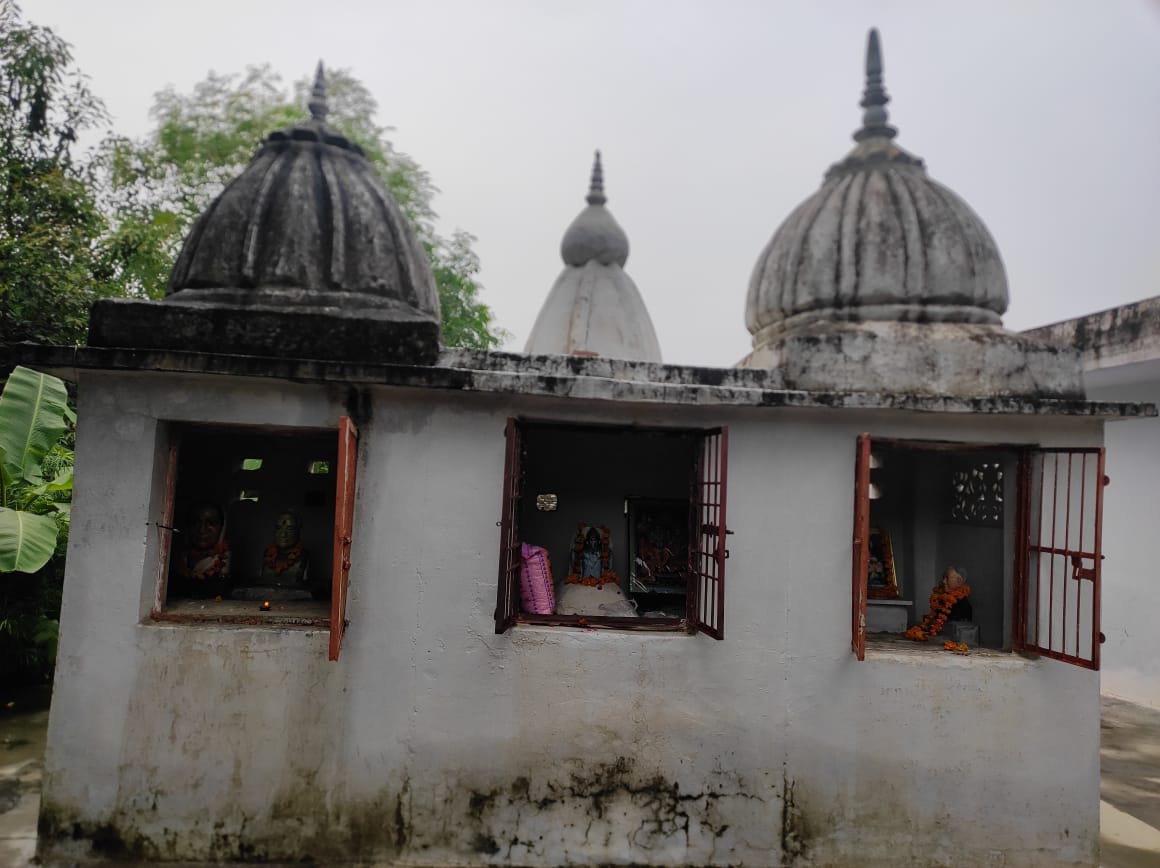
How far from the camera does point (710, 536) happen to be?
503 cm

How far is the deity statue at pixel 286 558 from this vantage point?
639 centimetres

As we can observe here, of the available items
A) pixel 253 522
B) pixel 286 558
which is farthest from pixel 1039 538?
pixel 253 522

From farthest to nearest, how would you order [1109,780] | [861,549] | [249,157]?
[249,157] → [1109,780] → [861,549]

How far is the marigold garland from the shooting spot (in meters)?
6.38

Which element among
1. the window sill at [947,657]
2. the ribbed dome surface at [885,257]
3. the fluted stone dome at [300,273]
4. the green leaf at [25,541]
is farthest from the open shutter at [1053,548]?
the green leaf at [25,541]

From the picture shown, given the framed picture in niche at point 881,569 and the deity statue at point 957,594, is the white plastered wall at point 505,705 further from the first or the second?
the framed picture in niche at point 881,569

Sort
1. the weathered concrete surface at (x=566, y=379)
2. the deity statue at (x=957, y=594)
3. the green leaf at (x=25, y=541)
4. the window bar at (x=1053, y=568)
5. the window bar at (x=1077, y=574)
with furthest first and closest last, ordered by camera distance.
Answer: the deity statue at (x=957, y=594), the green leaf at (x=25, y=541), the window bar at (x=1053, y=568), the window bar at (x=1077, y=574), the weathered concrete surface at (x=566, y=379)

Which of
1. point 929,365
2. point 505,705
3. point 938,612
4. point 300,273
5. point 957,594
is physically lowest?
point 505,705

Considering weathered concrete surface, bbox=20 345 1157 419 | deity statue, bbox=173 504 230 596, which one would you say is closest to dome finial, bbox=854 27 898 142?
weathered concrete surface, bbox=20 345 1157 419

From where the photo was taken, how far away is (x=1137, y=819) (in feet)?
18.8

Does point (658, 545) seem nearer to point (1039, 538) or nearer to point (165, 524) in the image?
point (1039, 538)

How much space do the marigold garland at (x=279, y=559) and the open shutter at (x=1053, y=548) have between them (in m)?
5.36

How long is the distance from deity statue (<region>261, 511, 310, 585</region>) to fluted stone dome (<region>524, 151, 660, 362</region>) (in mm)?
3733

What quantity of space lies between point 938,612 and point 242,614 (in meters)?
4.95
